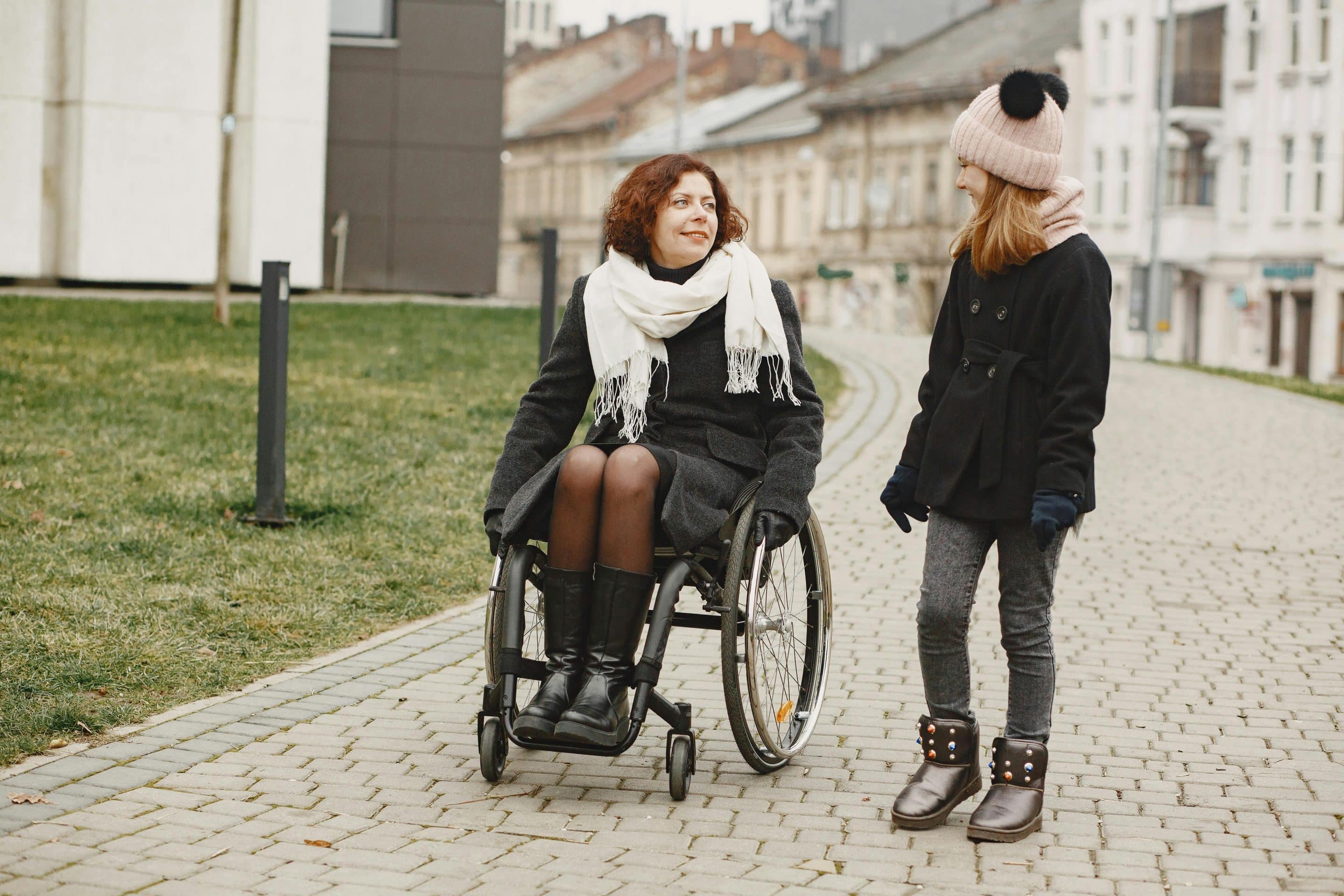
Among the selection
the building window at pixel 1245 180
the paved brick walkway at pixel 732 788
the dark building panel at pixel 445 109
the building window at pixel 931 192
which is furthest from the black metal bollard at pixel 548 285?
the building window at pixel 931 192

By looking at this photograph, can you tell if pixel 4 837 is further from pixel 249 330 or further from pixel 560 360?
pixel 249 330

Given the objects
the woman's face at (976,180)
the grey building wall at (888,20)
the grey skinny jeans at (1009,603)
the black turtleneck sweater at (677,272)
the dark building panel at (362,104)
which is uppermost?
the grey building wall at (888,20)

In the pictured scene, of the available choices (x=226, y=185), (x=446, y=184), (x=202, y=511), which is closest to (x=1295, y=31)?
(x=446, y=184)

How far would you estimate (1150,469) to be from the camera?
13492 mm

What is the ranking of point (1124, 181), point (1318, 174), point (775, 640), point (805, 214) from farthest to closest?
point (805, 214) → point (1124, 181) → point (1318, 174) → point (775, 640)

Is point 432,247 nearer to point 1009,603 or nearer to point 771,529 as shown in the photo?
point 771,529

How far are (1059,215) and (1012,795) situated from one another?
143 centimetres

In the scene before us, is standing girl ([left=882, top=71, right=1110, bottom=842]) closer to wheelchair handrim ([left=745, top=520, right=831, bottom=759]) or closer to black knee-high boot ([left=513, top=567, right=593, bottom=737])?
wheelchair handrim ([left=745, top=520, right=831, bottom=759])

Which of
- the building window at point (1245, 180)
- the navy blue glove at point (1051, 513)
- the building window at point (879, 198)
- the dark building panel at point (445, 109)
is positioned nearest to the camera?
the navy blue glove at point (1051, 513)

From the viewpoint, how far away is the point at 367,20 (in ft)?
105

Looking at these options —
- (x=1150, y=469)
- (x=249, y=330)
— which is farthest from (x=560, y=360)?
(x=249, y=330)

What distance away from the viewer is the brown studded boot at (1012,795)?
4.66 meters

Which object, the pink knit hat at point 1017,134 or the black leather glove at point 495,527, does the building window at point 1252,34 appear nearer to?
the pink knit hat at point 1017,134

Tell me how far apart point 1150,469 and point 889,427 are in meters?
2.14
